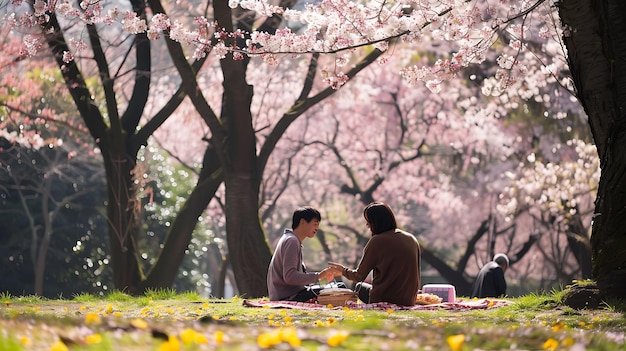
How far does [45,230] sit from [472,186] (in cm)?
1247

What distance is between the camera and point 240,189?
14.0 metres

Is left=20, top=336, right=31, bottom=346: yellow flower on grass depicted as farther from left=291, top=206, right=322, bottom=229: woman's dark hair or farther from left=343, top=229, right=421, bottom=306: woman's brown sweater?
left=291, top=206, right=322, bottom=229: woman's dark hair

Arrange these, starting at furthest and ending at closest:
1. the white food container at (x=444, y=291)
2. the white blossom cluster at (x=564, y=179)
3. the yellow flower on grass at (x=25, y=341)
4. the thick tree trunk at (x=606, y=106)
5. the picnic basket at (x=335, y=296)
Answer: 1. the white blossom cluster at (x=564, y=179)
2. the white food container at (x=444, y=291)
3. the picnic basket at (x=335, y=296)
4. the thick tree trunk at (x=606, y=106)
5. the yellow flower on grass at (x=25, y=341)

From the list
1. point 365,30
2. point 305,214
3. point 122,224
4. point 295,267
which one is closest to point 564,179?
point 122,224

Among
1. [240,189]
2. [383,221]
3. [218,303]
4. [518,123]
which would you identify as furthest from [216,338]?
[518,123]

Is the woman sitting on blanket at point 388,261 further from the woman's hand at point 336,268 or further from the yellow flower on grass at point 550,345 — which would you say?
the yellow flower on grass at point 550,345

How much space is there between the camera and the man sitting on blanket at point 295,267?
1010 centimetres

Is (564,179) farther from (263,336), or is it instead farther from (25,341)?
(25,341)

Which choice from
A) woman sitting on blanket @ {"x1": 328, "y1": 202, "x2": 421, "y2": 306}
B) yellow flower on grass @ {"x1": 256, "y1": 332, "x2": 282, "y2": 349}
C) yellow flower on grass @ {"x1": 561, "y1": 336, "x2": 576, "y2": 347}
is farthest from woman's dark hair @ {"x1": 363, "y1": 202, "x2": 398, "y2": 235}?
yellow flower on grass @ {"x1": 256, "y1": 332, "x2": 282, "y2": 349}

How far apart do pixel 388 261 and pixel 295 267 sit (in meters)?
1.07

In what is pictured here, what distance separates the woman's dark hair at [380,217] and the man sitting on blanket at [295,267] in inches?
26.1

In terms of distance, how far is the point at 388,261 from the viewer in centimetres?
965

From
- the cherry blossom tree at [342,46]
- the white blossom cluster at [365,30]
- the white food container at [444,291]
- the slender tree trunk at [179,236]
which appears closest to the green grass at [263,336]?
the cherry blossom tree at [342,46]

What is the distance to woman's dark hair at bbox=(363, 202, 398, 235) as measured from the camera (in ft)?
31.7
